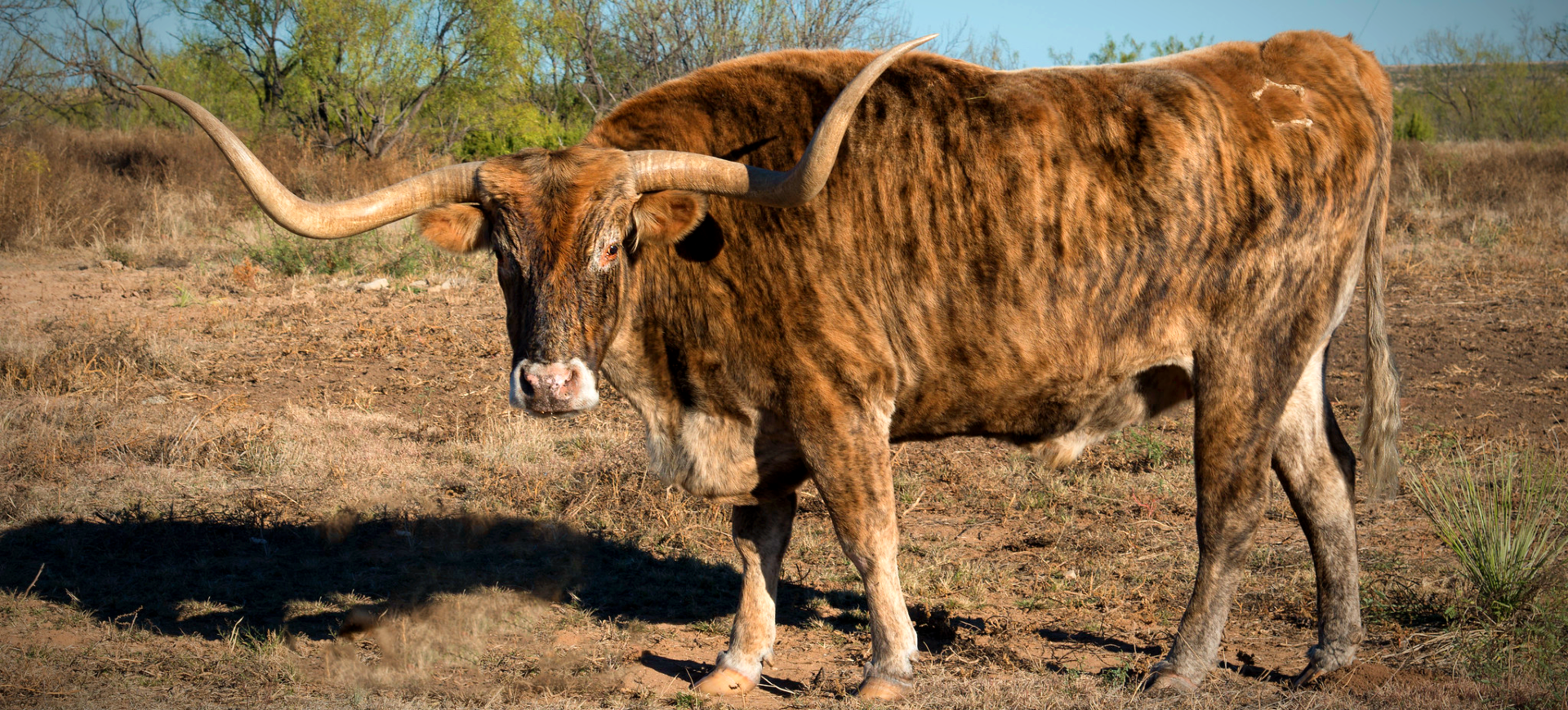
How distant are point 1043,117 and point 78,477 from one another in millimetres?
5813

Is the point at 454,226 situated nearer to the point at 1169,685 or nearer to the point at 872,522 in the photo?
the point at 872,522

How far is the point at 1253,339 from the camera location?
3.74 metres

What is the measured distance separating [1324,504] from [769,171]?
252cm

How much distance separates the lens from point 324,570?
17.3 ft

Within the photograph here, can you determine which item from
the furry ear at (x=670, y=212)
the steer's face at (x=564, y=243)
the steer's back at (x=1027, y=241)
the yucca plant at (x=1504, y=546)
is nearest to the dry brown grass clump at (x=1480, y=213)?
the yucca plant at (x=1504, y=546)

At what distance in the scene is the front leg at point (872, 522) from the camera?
3.68 meters

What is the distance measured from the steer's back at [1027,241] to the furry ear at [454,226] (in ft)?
1.78

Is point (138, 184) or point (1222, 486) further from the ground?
point (138, 184)

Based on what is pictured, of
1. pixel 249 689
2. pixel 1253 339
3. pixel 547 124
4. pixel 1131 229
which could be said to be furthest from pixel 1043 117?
pixel 547 124

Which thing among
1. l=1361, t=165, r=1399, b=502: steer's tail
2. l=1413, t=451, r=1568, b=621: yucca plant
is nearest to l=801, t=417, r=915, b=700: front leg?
l=1361, t=165, r=1399, b=502: steer's tail

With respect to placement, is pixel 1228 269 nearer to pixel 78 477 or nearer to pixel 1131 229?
pixel 1131 229

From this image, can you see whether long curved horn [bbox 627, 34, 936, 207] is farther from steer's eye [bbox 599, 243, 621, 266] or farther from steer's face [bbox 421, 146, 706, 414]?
steer's eye [bbox 599, 243, 621, 266]

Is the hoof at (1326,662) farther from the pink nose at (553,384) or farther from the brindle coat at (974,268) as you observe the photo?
the pink nose at (553,384)

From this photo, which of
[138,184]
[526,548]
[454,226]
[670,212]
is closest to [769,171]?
[670,212]
